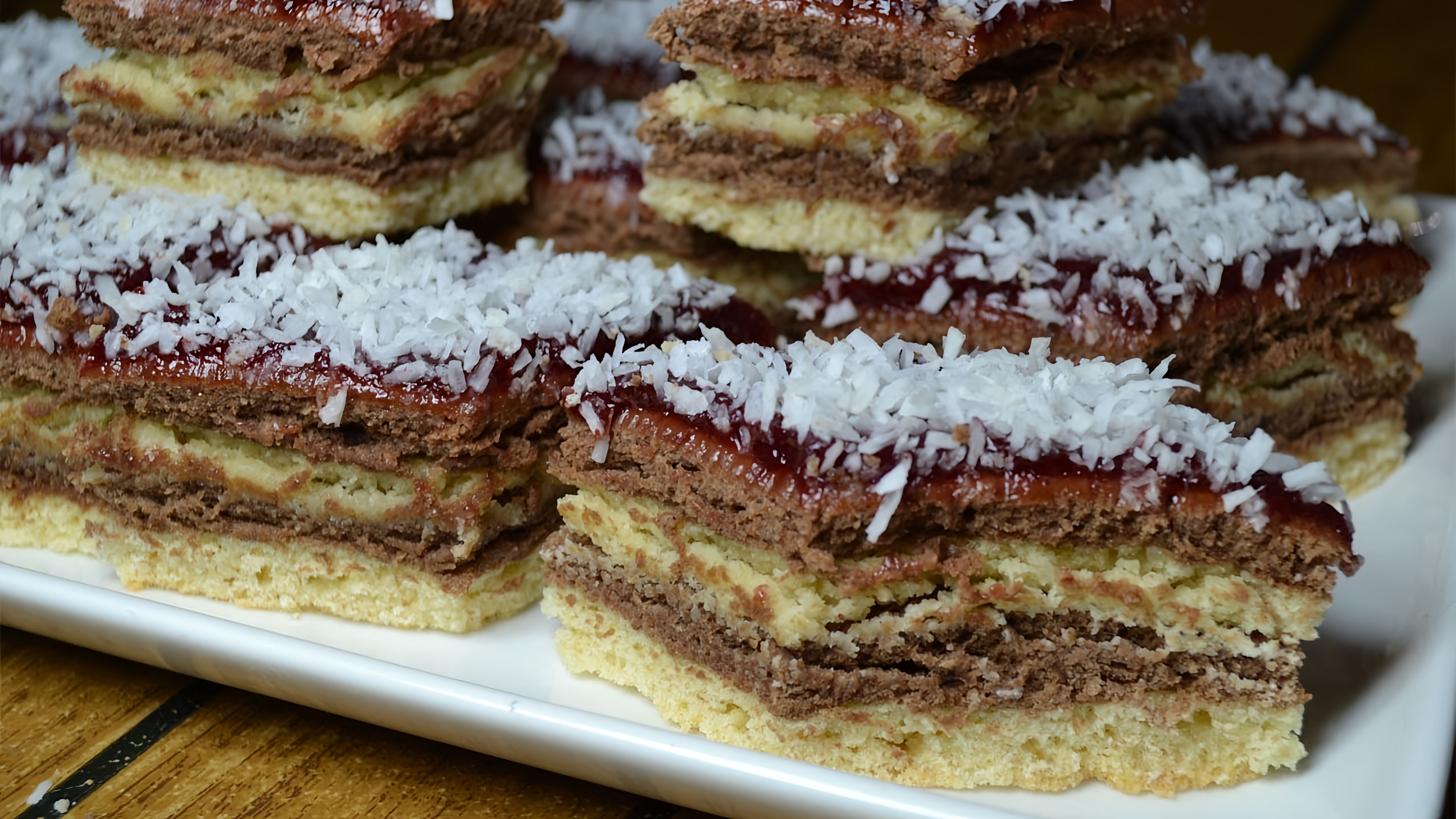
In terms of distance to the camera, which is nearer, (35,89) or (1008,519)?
(1008,519)

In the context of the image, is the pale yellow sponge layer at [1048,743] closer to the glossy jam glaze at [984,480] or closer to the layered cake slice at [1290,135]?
the glossy jam glaze at [984,480]

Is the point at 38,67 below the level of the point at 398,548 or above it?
above

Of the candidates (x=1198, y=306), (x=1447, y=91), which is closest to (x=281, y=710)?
→ (x=1198, y=306)

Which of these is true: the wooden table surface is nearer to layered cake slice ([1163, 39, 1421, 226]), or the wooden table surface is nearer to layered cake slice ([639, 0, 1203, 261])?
layered cake slice ([639, 0, 1203, 261])

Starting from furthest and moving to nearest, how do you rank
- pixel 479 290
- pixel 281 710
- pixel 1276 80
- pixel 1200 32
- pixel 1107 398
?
1. pixel 1200 32
2. pixel 1276 80
3. pixel 479 290
4. pixel 281 710
5. pixel 1107 398

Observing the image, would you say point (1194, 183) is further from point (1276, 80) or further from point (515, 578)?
point (515, 578)

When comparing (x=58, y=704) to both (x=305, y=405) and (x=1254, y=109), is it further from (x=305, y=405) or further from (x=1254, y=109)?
(x=1254, y=109)

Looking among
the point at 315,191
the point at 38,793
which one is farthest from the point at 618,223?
the point at 38,793
